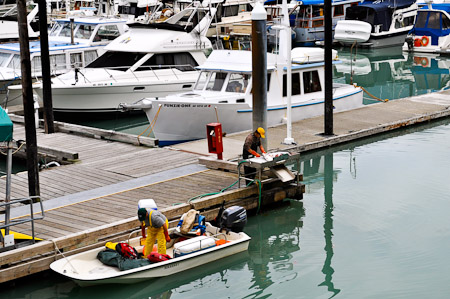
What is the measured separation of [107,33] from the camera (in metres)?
31.6

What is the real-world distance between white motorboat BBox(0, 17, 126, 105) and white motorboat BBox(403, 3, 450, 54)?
2105 centimetres

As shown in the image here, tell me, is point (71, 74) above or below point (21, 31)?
below

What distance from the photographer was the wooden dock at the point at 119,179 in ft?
40.7

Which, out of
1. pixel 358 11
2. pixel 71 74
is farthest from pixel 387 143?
pixel 358 11

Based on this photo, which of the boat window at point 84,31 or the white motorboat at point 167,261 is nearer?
the white motorboat at point 167,261

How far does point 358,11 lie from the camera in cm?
4988

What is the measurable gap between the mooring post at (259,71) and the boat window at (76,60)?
48.5 feet

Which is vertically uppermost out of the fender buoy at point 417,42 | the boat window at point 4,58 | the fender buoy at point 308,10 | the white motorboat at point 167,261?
the fender buoy at point 308,10

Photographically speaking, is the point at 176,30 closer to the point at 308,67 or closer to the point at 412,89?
the point at 308,67

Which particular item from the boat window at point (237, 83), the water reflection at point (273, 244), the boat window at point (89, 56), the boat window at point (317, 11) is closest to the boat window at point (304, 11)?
the boat window at point (317, 11)

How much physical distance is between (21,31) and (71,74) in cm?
1358

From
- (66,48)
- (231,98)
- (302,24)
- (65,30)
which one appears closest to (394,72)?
(302,24)

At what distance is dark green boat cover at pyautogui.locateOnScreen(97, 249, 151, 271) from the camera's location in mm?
11758

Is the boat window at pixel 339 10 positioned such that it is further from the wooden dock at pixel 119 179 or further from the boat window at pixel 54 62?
the wooden dock at pixel 119 179
